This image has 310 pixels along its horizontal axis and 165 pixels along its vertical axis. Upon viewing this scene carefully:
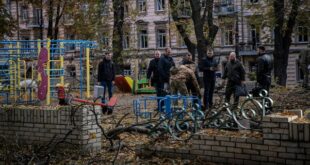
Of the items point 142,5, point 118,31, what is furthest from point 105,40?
point 142,5

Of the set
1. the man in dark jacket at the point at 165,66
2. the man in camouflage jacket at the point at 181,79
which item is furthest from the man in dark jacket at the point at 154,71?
the man in camouflage jacket at the point at 181,79

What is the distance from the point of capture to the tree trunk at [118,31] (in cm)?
2894

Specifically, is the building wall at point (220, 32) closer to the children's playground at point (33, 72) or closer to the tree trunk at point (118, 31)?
the tree trunk at point (118, 31)

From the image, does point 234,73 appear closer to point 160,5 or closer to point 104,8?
point 104,8

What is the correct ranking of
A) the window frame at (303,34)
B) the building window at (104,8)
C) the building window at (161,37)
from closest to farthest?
the window frame at (303,34), the building window at (104,8), the building window at (161,37)

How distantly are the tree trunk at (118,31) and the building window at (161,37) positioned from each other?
2042 centimetres

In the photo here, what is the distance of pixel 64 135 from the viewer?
8281 millimetres

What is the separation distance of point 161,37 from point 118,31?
2107 cm

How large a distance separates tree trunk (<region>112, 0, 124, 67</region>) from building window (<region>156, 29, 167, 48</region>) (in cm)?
2042

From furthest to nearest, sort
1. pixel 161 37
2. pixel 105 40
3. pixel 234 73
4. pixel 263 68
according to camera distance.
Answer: pixel 161 37 → pixel 105 40 → pixel 234 73 → pixel 263 68

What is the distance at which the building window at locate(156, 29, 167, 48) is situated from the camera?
50094 mm

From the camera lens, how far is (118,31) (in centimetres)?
2955

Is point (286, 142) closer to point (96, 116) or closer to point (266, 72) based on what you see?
point (96, 116)

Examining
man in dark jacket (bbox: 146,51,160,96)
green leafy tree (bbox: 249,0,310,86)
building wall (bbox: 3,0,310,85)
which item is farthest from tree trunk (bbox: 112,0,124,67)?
man in dark jacket (bbox: 146,51,160,96)
